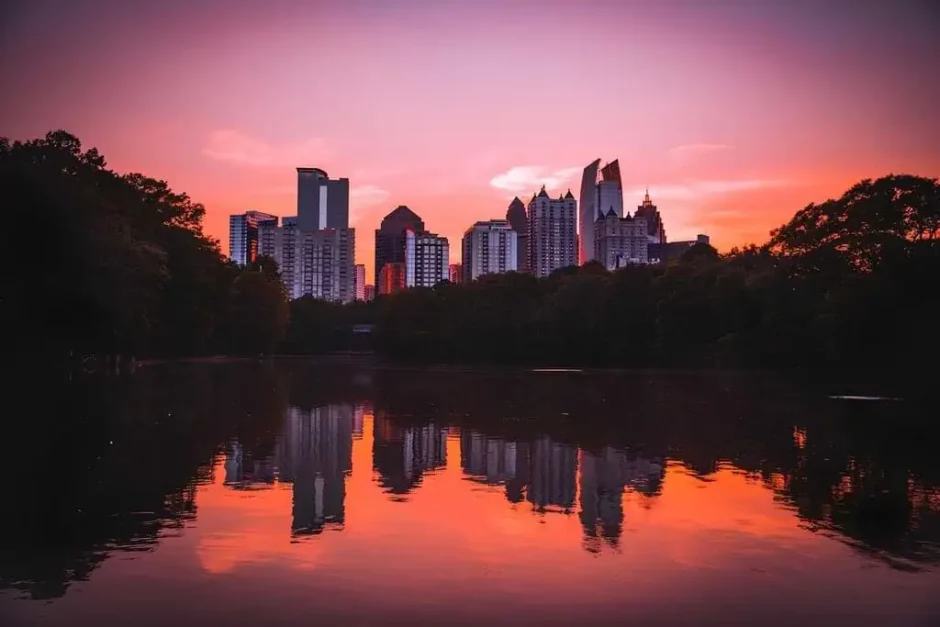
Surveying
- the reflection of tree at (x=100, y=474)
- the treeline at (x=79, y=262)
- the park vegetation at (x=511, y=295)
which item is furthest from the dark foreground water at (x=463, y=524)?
the park vegetation at (x=511, y=295)

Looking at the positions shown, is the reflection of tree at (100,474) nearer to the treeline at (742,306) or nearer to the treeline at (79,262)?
the treeline at (79,262)

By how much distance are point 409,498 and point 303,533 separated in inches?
113

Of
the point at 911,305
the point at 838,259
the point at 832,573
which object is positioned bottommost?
the point at 832,573

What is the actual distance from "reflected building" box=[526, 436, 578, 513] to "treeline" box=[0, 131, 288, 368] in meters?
20.6

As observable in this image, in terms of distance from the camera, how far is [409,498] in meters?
13.8

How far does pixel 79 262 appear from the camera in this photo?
33219 mm

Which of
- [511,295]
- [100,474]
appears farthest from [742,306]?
[100,474]

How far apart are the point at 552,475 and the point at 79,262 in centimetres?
2411

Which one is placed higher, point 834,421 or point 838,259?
point 838,259

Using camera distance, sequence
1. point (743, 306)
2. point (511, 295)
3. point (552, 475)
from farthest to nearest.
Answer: point (511, 295)
point (743, 306)
point (552, 475)

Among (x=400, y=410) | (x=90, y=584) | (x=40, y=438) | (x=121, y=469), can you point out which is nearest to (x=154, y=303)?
(x=400, y=410)

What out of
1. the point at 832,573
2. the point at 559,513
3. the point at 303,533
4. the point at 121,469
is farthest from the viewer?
the point at 121,469

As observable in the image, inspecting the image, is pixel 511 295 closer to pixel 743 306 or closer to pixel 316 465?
pixel 743 306

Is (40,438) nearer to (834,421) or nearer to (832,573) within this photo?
(832,573)
